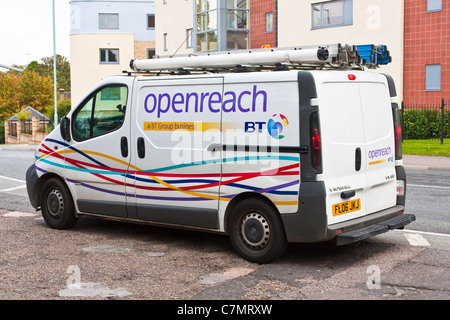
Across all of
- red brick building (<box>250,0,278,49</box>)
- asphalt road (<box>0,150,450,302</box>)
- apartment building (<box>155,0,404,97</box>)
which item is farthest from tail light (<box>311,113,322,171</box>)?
red brick building (<box>250,0,278,49</box>)

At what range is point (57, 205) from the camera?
8703 millimetres

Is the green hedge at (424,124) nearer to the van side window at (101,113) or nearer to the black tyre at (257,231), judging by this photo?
the van side window at (101,113)

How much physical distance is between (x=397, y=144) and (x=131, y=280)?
137 inches

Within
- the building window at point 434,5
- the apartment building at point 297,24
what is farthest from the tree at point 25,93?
the building window at point 434,5

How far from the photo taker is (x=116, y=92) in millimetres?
8008

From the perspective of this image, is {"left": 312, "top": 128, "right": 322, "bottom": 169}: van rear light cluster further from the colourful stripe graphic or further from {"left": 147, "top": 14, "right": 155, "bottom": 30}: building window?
{"left": 147, "top": 14, "right": 155, "bottom": 30}: building window

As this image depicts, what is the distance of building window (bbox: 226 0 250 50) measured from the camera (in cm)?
3469

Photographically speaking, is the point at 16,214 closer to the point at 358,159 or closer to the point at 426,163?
the point at 358,159

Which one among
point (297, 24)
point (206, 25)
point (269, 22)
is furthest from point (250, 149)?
point (206, 25)

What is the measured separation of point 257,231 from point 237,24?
29.4m

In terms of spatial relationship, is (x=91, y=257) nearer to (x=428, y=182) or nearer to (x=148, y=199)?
(x=148, y=199)

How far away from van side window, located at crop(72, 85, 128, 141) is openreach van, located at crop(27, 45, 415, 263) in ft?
0.05

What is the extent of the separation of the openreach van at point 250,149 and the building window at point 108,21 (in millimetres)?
49864

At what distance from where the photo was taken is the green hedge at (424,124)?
26.1 meters
